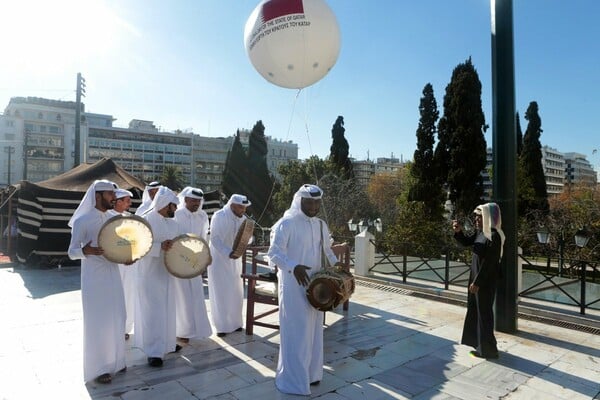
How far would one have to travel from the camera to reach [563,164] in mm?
133750

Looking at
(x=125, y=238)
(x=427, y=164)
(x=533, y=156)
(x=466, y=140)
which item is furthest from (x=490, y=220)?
(x=533, y=156)

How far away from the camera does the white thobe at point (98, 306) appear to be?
3.84 meters

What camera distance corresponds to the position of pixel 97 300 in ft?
12.7

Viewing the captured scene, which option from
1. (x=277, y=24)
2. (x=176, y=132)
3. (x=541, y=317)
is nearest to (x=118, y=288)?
(x=277, y=24)

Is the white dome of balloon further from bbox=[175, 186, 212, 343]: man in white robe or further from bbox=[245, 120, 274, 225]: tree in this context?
bbox=[245, 120, 274, 225]: tree

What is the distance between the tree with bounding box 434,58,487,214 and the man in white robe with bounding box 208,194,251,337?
19030mm

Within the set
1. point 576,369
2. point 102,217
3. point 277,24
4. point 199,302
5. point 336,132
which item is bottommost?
point 576,369

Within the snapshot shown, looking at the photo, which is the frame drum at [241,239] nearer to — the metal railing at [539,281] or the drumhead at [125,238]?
the drumhead at [125,238]

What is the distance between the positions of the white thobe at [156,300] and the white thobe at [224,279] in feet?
3.13

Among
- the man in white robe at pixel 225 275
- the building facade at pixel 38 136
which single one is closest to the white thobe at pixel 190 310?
the man in white robe at pixel 225 275

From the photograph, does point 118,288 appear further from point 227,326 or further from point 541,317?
point 541,317

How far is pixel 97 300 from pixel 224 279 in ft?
6.41

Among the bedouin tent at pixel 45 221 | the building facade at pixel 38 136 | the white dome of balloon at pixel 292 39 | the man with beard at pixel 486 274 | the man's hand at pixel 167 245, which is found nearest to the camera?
the man's hand at pixel 167 245

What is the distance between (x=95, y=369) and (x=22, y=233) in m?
9.09
